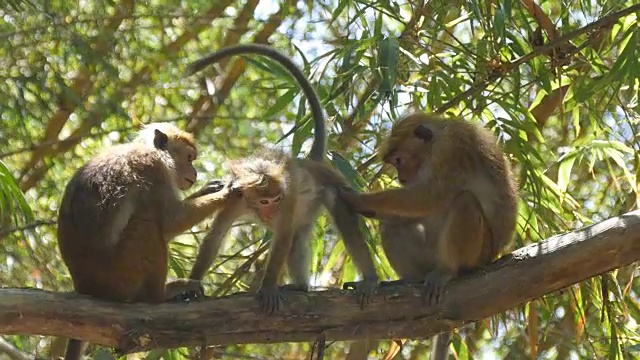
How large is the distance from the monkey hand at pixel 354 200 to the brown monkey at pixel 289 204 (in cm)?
4

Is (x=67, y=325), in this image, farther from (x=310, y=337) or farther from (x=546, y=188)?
(x=546, y=188)

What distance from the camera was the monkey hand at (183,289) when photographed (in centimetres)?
642

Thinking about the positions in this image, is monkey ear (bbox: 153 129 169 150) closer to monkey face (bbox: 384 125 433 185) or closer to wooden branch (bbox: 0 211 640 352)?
wooden branch (bbox: 0 211 640 352)

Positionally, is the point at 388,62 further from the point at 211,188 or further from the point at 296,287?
the point at 296,287

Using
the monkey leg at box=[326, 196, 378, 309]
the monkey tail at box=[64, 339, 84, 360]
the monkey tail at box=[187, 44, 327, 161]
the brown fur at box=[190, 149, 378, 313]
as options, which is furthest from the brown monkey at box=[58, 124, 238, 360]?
the monkey tail at box=[187, 44, 327, 161]

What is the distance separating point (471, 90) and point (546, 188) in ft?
3.79

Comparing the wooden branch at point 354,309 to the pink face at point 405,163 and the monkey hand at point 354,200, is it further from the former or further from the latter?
the pink face at point 405,163

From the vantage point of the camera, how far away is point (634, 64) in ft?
24.0

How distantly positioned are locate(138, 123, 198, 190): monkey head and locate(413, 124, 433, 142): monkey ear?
1652 millimetres

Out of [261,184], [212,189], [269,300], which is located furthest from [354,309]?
[212,189]

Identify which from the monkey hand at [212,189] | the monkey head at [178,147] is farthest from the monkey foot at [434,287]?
the monkey head at [178,147]

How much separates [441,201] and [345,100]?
1.41 meters

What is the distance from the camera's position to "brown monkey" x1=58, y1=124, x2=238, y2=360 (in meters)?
6.22

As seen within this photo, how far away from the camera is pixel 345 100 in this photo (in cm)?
793
